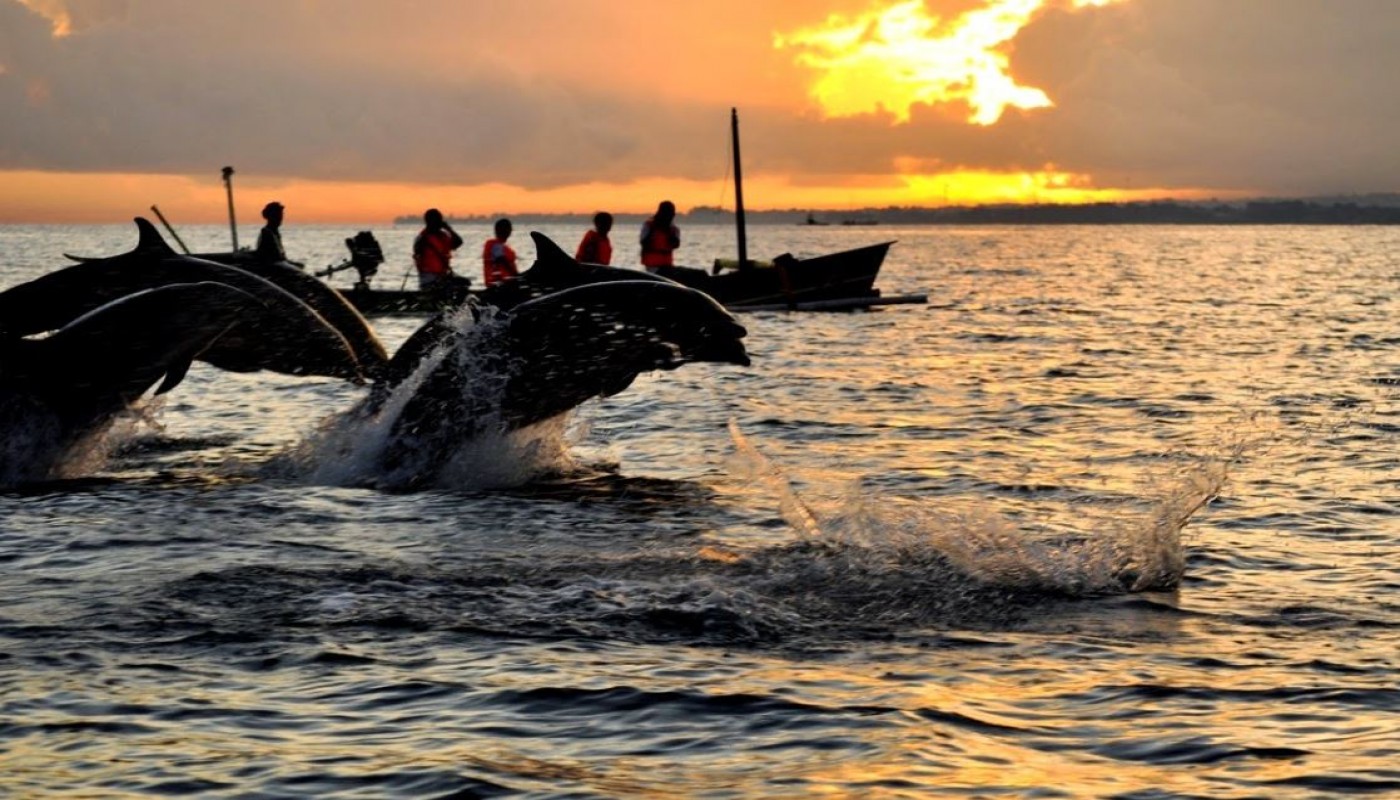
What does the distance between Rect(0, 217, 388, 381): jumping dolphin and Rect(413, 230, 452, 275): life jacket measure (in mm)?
16213

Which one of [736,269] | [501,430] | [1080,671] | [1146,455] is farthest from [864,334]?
[1080,671]

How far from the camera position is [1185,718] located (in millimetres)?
8438

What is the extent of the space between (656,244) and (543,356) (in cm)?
1693

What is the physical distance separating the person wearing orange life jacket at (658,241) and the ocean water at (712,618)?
11.0m

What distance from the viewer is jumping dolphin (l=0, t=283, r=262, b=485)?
16.4 metres

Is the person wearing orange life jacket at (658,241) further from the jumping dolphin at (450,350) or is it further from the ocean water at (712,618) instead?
the jumping dolphin at (450,350)

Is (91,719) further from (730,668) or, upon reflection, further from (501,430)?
(501,430)

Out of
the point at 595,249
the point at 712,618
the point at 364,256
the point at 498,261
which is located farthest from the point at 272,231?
the point at 364,256

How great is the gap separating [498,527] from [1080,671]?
6005 millimetres

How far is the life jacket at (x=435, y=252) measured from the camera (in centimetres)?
3544

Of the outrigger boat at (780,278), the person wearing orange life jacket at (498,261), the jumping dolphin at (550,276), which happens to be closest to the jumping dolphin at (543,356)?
the jumping dolphin at (550,276)

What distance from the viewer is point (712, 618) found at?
408 inches

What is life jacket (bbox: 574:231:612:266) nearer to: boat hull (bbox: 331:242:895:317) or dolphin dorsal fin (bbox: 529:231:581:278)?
dolphin dorsal fin (bbox: 529:231:581:278)

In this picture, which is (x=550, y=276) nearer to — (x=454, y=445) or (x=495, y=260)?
(x=454, y=445)
